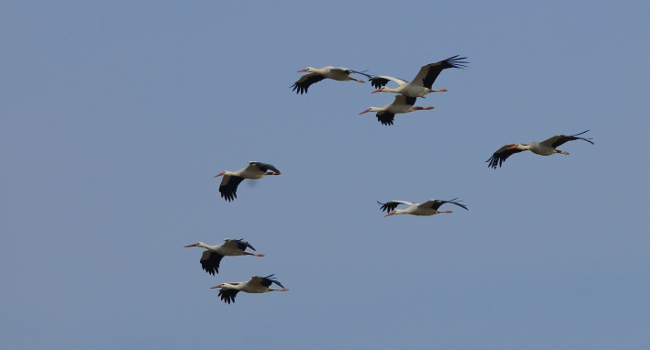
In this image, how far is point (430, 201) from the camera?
91.1 feet

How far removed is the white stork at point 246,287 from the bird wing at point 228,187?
2.18m

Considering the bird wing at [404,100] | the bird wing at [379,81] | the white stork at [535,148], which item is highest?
the bird wing at [379,81]

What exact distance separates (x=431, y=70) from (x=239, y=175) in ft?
16.7

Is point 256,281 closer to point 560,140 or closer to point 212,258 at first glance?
point 212,258

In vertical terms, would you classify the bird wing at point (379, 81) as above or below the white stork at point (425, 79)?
above

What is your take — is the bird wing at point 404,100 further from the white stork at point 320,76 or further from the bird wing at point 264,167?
the bird wing at point 264,167

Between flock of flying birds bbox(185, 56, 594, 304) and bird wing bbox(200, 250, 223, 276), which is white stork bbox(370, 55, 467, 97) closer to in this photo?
flock of flying birds bbox(185, 56, 594, 304)

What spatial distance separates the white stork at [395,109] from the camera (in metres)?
30.8

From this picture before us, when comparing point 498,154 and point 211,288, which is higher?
point 498,154

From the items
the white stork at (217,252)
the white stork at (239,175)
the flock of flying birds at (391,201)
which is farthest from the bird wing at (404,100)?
the white stork at (217,252)

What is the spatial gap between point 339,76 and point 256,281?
217 inches

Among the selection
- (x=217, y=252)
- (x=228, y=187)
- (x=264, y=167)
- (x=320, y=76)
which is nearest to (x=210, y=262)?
(x=217, y=252)

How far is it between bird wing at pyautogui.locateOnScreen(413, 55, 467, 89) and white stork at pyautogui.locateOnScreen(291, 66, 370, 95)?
5.80 feet

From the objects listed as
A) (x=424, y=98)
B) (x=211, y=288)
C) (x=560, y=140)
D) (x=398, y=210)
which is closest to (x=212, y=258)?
Result: (x=211, y=288)
